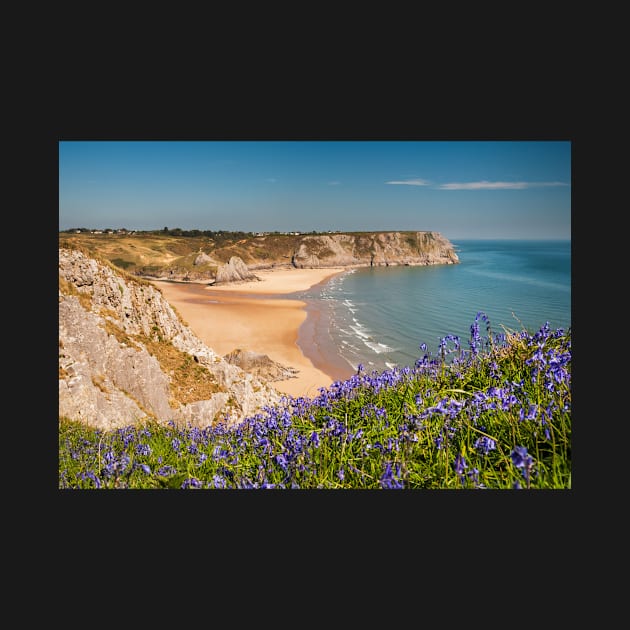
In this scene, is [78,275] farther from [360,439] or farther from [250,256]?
[250,256]

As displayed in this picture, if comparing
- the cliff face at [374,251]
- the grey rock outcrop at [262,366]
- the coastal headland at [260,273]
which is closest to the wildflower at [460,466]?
the coastal headland at [260,273]

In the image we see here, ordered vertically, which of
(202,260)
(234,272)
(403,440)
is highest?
(202,260)

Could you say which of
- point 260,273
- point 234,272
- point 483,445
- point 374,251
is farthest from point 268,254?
point 483,445

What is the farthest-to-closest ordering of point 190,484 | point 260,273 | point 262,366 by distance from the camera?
point 260,273 < point 262,366 < point 190,484

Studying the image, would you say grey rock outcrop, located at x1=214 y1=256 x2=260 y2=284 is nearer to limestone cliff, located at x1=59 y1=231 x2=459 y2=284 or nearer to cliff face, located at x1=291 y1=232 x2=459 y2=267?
limestone cliff, located at x1=59 y1=231 x2=459 y2=284

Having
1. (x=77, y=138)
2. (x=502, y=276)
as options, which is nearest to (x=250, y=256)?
(x=502, y=276)

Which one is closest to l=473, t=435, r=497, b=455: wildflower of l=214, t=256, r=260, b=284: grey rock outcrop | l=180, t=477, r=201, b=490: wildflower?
l=180, t=477, r=201, b=490: wildflower

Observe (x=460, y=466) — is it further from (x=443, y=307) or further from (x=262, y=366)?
(x=443, y=307)
